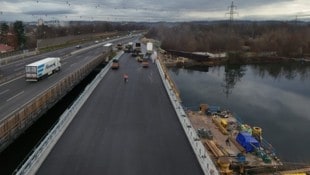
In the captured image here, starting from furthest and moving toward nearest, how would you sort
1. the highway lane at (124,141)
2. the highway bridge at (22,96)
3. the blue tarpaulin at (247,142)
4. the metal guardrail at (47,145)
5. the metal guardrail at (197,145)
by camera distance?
the blue tarpaulin at (247,142) → the highway bridge at (22,96) → the highway lane at (124,141) → the metal guardrail at (197,145) → the metal guardrail at (47,145)

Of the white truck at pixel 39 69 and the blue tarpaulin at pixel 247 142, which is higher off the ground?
the white truck at pixel 39 69

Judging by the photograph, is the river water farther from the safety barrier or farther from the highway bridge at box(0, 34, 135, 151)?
the safety barrier

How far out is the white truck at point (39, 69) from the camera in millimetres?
41812

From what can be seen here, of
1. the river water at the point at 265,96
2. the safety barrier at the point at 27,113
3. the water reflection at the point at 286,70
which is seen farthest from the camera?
the water reflection at the point at 286,70

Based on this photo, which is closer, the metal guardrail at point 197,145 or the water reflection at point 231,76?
the metal guardrail at point 197,145

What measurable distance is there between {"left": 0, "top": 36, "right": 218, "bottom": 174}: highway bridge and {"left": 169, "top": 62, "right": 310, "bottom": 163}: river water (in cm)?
1415

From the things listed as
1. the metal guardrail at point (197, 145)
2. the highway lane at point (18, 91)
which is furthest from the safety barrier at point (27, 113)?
the metal guardrail at point (197, 145)

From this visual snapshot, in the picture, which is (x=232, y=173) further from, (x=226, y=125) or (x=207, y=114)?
(x=207, y=114)

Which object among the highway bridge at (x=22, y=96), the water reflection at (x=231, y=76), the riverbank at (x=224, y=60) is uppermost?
the riverbank at (x=224, y=60)

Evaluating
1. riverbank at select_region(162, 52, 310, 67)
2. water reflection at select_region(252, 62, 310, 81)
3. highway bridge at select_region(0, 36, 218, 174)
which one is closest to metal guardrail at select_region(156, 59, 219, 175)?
highway bridge at select_region(0, 36, 218, 174)

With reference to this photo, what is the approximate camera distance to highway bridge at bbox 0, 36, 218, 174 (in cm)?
1819

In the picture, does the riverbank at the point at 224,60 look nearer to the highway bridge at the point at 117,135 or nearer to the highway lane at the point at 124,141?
the highway bridge at the point at 117,135

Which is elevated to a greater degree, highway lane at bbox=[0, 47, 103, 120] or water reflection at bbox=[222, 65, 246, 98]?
highway lane at bbox=[0, 47, 103, 120]

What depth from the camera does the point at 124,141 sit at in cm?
2183
